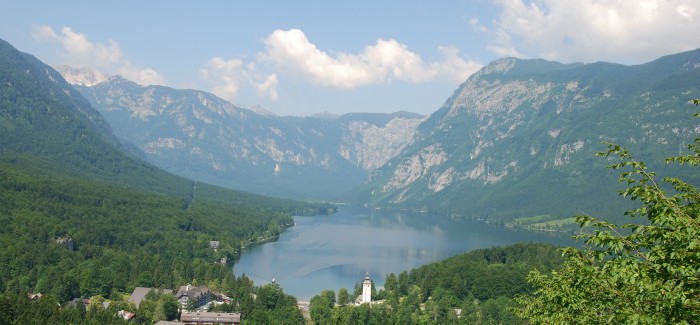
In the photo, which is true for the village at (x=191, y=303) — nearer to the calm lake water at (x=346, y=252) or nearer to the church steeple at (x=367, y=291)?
the church steeple at (x=367, y=291)

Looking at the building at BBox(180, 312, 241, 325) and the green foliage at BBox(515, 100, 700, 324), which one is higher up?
the green foliage at BBox(515, 100, 700, 324)

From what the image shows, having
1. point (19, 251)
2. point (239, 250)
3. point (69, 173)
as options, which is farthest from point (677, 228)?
point (69, 173)

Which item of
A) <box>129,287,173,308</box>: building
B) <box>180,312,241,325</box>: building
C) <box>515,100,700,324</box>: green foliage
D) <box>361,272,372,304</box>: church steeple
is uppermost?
<box>515,100,700,324</box>: green foliage

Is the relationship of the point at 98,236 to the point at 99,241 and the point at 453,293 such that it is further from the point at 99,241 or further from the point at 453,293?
the point at 453,293

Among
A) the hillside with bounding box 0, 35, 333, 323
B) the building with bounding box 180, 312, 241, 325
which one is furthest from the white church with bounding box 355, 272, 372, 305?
the building with bounding box 180, 312, 241, 325

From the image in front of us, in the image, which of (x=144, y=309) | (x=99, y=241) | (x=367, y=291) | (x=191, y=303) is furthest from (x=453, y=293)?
(x=99, y=241)

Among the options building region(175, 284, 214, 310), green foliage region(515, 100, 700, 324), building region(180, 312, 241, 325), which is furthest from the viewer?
building region(175, 284, 214, 310)

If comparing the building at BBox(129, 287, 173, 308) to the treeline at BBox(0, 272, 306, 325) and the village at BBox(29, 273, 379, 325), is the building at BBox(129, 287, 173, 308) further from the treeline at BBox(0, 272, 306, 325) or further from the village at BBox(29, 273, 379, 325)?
the treeline at BBox(0, 272, 306, 325)
